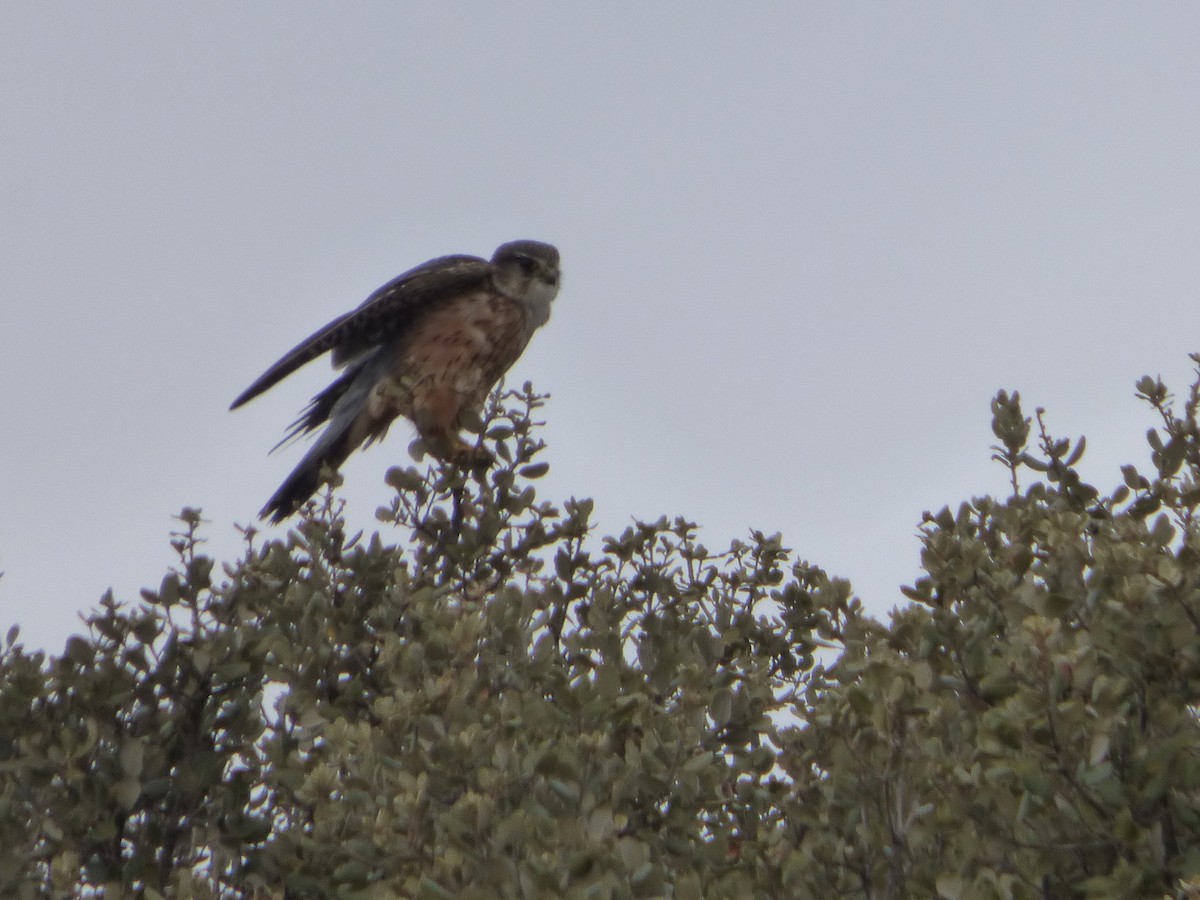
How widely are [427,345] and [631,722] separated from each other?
15.9 ft

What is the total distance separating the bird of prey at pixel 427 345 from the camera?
725 cm

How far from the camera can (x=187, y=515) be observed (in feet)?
13.5

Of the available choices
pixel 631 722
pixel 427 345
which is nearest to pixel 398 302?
pixel 427 345

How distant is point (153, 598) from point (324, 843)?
4.12 ft

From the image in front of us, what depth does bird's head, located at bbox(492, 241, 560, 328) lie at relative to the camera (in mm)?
8109

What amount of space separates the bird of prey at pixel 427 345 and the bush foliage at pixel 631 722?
2.53 m

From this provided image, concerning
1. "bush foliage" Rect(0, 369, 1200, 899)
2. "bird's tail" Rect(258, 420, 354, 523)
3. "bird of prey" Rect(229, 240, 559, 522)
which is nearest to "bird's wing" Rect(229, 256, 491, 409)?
"bird of prey" Rect(229, 240, 559, 522)

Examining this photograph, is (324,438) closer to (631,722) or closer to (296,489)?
(296,489)

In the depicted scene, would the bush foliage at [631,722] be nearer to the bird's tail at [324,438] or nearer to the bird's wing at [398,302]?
the bird's tail at [324,438]

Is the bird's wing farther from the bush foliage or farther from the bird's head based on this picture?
the bush foliage

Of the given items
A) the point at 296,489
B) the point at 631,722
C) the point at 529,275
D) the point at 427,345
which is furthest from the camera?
the point at 529,275

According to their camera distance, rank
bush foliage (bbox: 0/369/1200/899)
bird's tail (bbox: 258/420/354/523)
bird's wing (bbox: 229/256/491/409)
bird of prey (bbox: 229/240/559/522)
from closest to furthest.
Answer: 1. bush foliage (bbox: 0/369/1200/899)
2. bird's tail (bbox: 258/420/354/523)
3. bird of prey (bbox: 229/240/559/522)
4. bird's wing (bbox: 229/256/491/409)

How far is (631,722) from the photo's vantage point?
3.11 metres

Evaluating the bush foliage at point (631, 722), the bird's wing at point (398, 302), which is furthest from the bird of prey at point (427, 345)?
the bush foliage at point (631, 722)
